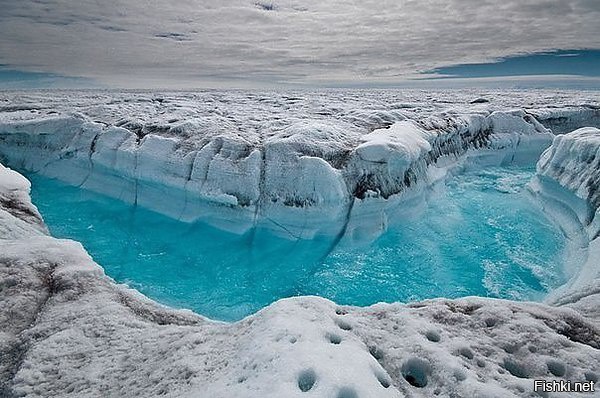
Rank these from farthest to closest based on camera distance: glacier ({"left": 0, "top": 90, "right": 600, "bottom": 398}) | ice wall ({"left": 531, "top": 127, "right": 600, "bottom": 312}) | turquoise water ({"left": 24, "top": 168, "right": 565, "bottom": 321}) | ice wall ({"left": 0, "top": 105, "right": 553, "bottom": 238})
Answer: ice wall ({"left": 0, "top": 105, "right": 553, "bottom": 238}) → ice wall ({"left": 531, "top": 127, "right": 600, "bottom": 312}) → turquoise water ({"left": 24, "top": 168, "right": 565, "bottom": 321}) → glacier ({"left": 0, "top": 90, "right": 600, "bottom": 398})

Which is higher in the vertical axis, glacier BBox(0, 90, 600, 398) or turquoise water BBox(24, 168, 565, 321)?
glacier BBox(0, 90, 600, 398)

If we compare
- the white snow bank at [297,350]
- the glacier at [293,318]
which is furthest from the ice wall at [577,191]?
the white snow bank at [297,350]

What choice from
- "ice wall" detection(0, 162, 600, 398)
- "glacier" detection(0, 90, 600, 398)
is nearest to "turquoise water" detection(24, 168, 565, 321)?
"glacier" detection(0, 90, 600, 398)

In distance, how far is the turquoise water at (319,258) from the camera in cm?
933

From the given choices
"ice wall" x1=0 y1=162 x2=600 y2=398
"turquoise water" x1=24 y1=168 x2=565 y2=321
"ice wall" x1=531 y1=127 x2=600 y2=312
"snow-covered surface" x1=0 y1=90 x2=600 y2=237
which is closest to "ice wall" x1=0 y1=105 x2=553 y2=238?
"snow-covered surface" x1=0 y1=90 x2=600 y2=237

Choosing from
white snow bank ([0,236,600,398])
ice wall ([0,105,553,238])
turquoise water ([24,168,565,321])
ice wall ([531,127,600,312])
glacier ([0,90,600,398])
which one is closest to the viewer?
white snow bank ([0,236,600,398])

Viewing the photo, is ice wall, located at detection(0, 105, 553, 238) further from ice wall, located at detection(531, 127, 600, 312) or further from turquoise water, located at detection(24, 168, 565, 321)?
ice wall, located at detection(531, 127, 600, 312)

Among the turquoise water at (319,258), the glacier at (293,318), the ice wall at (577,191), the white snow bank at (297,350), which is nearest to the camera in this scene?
the white snow bank at (297,350)

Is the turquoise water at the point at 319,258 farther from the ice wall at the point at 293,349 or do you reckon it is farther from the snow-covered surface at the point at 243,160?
the ice wall at the point at 293,349

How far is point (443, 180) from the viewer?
17203mm

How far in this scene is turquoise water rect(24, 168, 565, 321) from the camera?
933 cm

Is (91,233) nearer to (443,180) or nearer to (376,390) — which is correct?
(376,390)

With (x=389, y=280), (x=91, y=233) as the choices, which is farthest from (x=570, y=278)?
(x=91, y=233)

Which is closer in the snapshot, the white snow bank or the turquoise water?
the white snow bank
